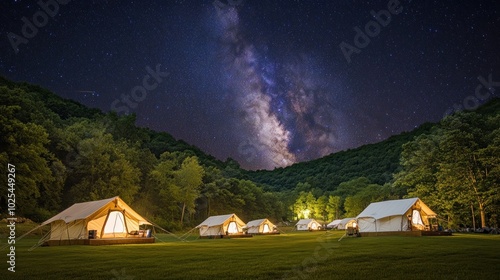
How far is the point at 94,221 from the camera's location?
21062 millimetres

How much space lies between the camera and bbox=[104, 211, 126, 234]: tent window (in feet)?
71.1

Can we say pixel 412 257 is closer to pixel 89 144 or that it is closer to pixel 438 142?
pixel 438 142

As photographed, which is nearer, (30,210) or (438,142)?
(30,210)

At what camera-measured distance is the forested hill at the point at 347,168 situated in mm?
83625

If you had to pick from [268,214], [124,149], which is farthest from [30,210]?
[268,214]

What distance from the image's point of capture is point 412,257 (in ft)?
37.3

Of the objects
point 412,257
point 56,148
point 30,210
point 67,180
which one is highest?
point 56,148

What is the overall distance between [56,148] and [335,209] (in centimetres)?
6377

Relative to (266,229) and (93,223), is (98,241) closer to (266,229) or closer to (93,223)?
(93,223)

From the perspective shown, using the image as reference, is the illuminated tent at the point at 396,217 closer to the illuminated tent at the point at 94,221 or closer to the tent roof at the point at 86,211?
the tent roof at the point at 86,211

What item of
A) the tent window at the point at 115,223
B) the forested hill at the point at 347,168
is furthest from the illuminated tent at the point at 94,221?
the forested hill at the point at 347,168

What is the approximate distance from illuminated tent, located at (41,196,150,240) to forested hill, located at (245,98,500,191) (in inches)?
2468

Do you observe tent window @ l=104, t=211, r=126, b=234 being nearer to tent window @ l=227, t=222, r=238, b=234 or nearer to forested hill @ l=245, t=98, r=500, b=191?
tent window @ l=227, t=222, r=238, b=234

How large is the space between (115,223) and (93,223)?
51.8 inches
